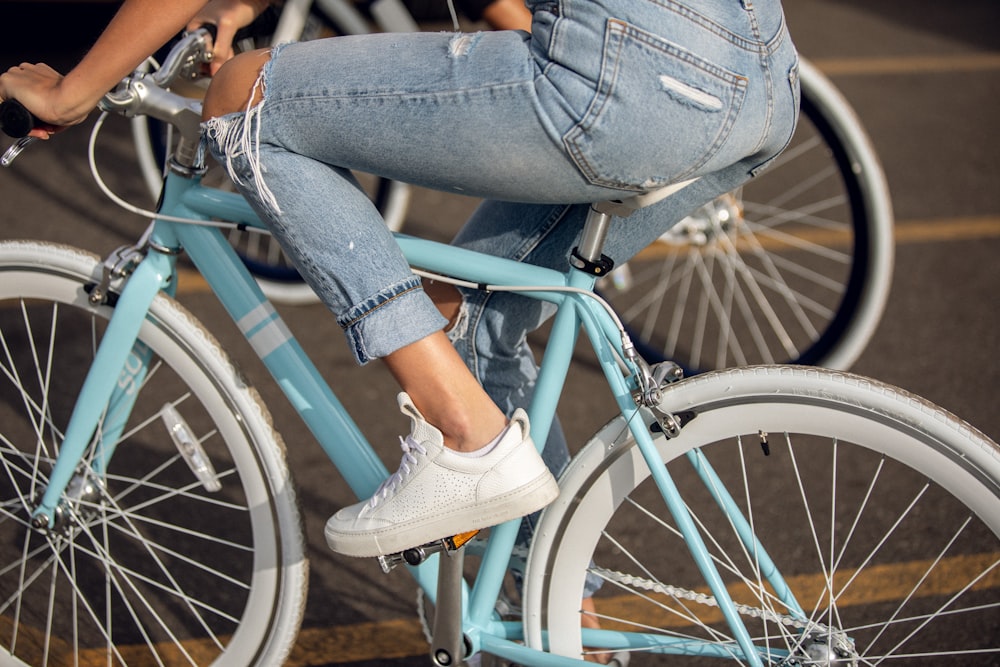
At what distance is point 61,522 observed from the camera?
201 cm

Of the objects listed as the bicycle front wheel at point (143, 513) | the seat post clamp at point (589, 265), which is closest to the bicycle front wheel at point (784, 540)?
the seat post clamp at point (589, 265)

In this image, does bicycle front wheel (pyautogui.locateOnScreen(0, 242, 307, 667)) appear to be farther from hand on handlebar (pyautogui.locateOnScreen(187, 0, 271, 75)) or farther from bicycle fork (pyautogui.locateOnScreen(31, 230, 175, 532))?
hand on handlebar (pyautogui.locateOnScreen(187, 0, 271, 75))

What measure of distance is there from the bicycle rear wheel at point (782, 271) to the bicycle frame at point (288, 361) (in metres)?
1.34

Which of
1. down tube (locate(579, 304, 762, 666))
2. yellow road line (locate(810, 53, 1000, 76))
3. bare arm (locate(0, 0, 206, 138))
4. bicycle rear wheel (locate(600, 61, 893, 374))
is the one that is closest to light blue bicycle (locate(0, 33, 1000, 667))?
down tube (locate(579, 304, 762, 666))

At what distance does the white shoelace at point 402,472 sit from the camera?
165 cm

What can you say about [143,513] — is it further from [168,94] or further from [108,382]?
[168,94]

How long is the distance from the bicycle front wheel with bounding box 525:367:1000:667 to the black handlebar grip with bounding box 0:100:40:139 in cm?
103

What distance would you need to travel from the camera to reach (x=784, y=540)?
272 cm

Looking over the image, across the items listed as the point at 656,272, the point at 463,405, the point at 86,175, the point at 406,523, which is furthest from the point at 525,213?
the point at 86,175

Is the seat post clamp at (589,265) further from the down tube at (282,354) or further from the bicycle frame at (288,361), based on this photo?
the down tube at (282,354)

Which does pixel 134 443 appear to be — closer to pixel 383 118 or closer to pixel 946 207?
pixel 383 118

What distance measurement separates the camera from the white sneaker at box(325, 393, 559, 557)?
1629 millimetres

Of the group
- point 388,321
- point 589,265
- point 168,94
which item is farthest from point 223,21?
point 589,265

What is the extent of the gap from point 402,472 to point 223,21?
891 millimetres
